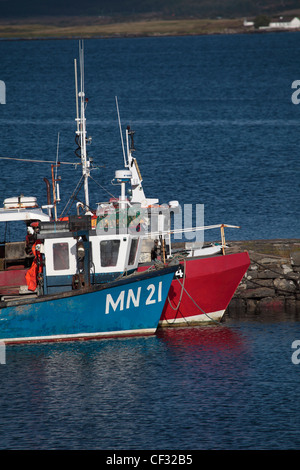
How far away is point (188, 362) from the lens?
28000 mm

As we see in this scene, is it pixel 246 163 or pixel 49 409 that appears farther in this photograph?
pixel 246 163

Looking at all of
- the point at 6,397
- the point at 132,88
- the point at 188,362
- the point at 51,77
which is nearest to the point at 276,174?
the point at 188,362

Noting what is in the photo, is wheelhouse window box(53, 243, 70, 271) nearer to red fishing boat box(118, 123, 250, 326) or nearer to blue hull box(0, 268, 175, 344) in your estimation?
blue hull box(0, 268, 175, 344)

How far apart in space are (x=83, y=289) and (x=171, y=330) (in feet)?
13.0

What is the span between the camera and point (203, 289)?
3145 cm

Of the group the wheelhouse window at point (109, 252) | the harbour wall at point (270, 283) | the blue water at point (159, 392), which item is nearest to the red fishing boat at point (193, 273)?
the blue water at point (159, 392)

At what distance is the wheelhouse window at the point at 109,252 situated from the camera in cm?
3069

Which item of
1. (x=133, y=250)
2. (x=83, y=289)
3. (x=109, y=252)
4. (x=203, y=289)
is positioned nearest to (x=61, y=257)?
(x=109, y=252)

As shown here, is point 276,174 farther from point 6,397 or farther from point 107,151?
point 6,397

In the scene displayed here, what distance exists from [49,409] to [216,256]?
29.4 feet

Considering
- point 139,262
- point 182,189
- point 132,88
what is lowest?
point 139,262

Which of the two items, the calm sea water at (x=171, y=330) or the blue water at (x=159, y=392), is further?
the calm sea water at (x=171, y=330)

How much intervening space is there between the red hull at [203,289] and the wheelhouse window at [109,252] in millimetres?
1064

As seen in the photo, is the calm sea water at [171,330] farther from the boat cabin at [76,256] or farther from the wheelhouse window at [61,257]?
the wheelhouse window at [61,257]
